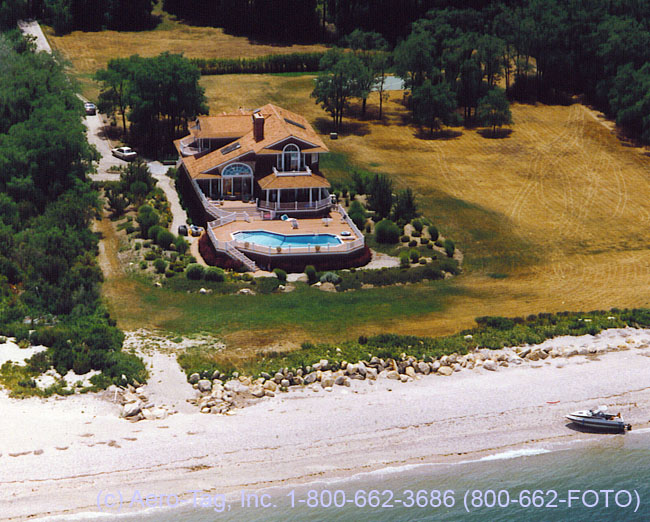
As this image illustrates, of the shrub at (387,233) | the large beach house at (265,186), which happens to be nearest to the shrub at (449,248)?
the shrub at (387,233)

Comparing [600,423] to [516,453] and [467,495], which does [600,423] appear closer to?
[516,453]

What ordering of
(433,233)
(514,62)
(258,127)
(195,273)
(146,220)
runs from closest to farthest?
1. (195,273)
2. (146,220)
3. (433,233)
4. (258,127)
5. (514,62)

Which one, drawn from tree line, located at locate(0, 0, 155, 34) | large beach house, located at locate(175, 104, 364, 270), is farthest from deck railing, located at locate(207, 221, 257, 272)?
tree line, located at locate(0, 0, 155, 34)

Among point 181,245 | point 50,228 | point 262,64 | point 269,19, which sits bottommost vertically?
point 181,245

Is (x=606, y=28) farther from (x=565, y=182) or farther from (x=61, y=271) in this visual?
(x=61, y=271)

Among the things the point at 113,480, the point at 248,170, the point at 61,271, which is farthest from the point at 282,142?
the point at 113,480

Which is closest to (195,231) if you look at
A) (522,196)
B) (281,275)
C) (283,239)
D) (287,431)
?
(283,239)

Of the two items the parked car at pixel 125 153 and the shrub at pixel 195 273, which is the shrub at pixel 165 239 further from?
the parked car at pixel 125 153

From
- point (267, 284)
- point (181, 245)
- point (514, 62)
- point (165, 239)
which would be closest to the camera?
point (267, 284)
